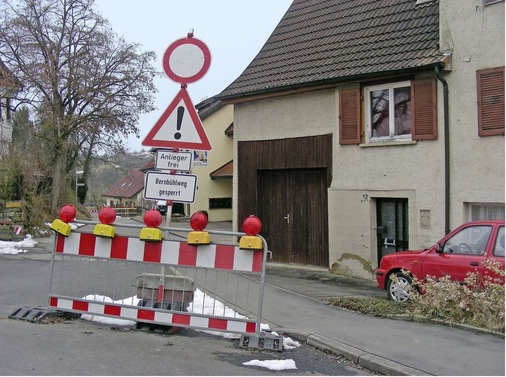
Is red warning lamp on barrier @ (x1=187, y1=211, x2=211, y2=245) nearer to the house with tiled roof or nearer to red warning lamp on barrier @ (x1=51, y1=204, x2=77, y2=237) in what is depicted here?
red warning lamp on barrier @ (x1=51, y1=204, x2=77, y2=237)

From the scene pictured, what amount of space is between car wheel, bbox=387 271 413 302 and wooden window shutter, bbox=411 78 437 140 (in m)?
3.87

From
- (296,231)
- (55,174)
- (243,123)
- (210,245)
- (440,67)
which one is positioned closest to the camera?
(210,245)

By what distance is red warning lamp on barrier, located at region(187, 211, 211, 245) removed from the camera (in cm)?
620

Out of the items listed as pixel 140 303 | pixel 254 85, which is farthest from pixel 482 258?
pixel 254 85

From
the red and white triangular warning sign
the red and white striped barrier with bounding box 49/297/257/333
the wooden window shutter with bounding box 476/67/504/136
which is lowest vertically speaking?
the red and white striped barrier with bounding box 49/297/257/333

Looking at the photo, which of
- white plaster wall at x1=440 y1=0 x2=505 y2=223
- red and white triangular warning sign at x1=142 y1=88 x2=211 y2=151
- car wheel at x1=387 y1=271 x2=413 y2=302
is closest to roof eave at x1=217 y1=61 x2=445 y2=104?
white plaster wall at x1=440 y1=0 x2=505 y2=223

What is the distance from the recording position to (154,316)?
6.40 m

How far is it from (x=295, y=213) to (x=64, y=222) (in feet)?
30.4

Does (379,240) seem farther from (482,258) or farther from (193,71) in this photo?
(193,71)

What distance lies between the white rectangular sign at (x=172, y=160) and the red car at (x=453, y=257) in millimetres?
4404

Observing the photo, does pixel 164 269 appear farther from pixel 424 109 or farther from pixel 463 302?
pixel 424 109

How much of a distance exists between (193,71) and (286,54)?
32.0 feet

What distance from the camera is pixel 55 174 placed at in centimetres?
2598

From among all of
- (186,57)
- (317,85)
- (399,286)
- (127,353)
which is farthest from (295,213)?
(127,353)
